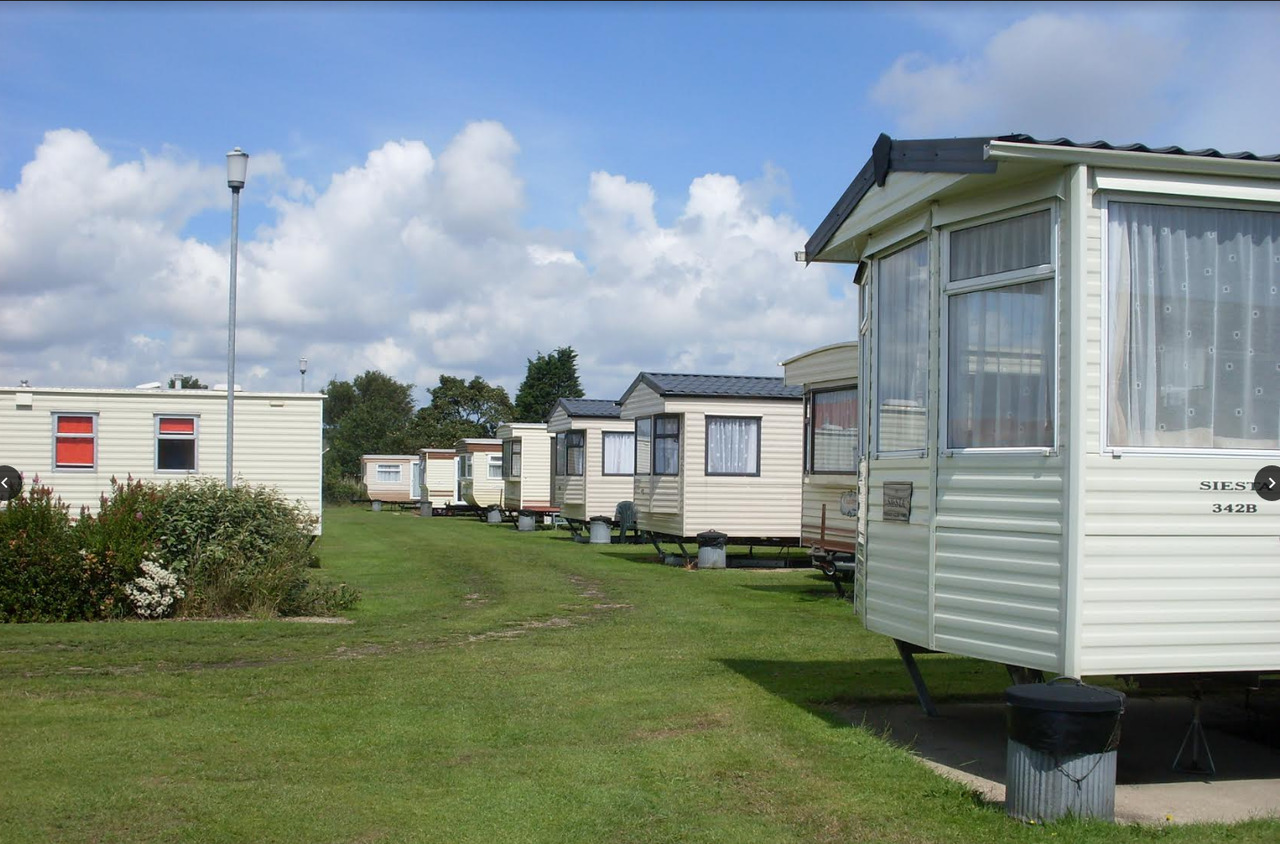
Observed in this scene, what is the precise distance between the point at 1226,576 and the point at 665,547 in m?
20.3

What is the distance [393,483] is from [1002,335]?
5104cm

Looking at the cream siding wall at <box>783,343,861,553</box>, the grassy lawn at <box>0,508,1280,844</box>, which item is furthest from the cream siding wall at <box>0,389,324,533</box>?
the cream siding wall at <box>783,343,861,553</box>

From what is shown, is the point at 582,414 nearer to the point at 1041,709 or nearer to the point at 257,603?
the point at 257,603

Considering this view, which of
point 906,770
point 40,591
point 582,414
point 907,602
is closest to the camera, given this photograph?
point 906,770

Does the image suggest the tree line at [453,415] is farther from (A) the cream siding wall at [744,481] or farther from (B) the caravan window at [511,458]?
(A) the cream siding wall at [744,481]

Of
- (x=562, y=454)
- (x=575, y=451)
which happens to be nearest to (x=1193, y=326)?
(x=575, y=451)

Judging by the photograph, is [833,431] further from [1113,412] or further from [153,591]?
[1113,412]

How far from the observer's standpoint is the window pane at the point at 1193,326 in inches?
237

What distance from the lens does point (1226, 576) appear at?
5.99 m

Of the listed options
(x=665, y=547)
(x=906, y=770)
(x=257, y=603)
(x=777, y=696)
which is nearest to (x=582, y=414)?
(x=665, y=547)

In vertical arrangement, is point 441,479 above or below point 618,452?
below

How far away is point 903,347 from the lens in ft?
24.6

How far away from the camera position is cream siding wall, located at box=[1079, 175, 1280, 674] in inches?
230

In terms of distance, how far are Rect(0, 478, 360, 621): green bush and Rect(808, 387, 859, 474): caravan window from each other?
692 cm
